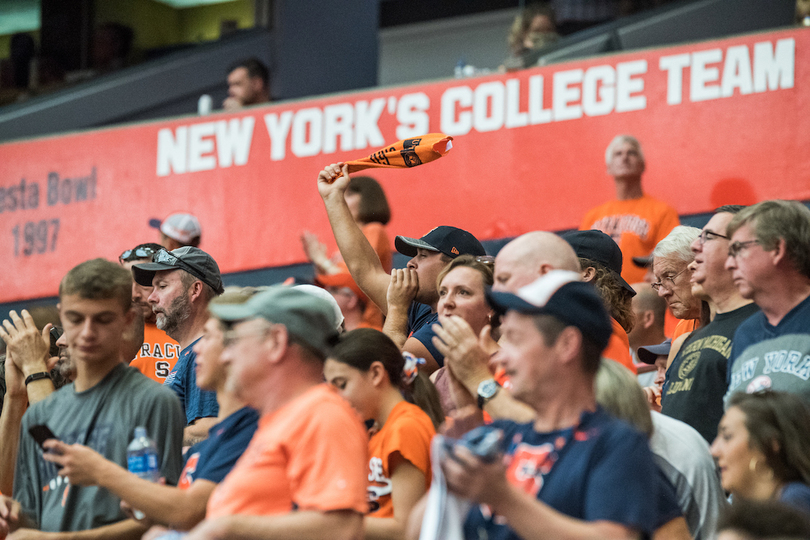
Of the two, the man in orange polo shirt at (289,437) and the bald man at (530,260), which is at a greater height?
the bald man at (530,260)

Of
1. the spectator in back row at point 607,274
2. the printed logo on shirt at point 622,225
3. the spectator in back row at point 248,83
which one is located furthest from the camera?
the spectator in back row at point 248,83

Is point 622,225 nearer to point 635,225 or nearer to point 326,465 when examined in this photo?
point 635,225

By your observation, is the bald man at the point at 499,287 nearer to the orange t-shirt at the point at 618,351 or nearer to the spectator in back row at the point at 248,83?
the orange t-shirt at the point at 618,351

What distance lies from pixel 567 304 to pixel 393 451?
1.13m

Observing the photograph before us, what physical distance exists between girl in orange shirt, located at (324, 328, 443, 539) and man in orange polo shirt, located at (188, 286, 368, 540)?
2.15 ft

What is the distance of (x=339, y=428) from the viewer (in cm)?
243

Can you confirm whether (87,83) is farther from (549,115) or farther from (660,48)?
(660,48)

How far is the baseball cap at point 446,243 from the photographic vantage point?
455 centimetres

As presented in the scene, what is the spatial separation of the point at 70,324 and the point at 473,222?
4863 mm

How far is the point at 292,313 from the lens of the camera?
259 cm

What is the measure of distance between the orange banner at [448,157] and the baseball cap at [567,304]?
5.00 meters

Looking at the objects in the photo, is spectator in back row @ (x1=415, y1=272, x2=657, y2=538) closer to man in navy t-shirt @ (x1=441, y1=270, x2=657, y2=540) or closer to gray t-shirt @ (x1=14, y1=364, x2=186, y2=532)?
man in navy t-shirt @ (x1=441, y1=270, x2=657, y2=540)

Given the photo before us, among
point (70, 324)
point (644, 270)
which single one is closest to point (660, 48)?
point (644, 270)

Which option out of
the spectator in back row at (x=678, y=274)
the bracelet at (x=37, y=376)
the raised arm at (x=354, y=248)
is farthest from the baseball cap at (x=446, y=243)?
the bracelet at (x=37, y=376)
